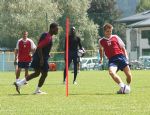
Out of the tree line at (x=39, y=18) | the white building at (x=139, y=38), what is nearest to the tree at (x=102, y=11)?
the white building at (x=139, y=38)

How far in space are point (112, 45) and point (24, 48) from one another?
5329 mm

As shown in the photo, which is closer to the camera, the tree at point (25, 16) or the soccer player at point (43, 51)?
the soccer player at point (43, 51)

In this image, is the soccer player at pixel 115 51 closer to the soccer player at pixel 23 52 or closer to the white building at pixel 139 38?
the soccer player at pixel 23 52

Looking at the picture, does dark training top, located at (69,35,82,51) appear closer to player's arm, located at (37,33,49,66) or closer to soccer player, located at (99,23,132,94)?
soccer player, located at (99,23,132,94)

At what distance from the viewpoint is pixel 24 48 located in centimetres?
2008

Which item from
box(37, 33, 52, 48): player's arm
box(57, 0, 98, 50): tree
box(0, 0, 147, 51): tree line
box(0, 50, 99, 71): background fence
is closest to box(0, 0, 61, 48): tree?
box(0, 0, 147, 51): tree line

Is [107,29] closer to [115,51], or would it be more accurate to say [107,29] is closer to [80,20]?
[115,51]

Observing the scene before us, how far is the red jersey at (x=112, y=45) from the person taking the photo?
15.5 metres

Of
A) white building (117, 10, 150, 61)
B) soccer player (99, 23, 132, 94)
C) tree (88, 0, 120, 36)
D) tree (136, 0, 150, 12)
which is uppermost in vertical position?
tree (136, 0, 150, 12)

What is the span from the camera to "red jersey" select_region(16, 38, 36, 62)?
19812 mm

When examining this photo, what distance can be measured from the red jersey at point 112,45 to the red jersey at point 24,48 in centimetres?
463

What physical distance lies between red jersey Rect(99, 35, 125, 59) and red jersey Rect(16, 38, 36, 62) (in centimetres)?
463

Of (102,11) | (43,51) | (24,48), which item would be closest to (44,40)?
(43,51)

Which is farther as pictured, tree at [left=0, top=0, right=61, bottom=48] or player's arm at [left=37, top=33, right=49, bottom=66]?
tree at [left=0, top=0, right=61, bottom=48]
